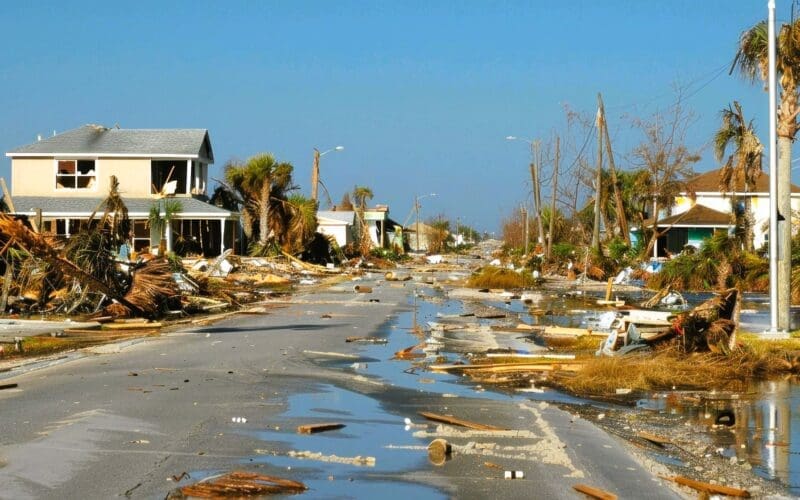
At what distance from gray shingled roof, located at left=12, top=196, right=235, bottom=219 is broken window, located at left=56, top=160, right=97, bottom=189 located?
4.65 ft

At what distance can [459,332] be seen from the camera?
22.9 meters

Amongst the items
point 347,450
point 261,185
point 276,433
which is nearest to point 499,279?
point 261,185

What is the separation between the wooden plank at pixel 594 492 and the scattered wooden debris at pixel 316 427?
3.20 meters

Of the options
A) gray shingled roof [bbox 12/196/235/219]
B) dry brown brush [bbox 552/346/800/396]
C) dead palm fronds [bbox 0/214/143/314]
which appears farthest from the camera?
gray shingled roof [bbox 12/196/235/219]

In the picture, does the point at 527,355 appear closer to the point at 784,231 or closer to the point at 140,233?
the point at 784,231

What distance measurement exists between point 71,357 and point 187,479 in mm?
9693

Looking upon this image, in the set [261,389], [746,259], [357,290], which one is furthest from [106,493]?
[746,259]

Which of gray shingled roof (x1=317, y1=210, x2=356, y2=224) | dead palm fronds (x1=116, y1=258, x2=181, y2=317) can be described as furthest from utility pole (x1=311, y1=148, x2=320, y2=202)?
dead palm fronds (x1=116, y1=258, x2=181, y2=317)

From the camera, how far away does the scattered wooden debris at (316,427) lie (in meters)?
10.6

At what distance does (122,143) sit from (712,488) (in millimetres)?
49718

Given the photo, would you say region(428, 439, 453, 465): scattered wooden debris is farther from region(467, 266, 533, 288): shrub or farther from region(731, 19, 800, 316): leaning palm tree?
region(467, 266, 533, 288): shrub

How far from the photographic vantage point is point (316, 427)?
10.7 meters

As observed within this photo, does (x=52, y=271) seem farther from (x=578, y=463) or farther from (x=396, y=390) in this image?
(x=578, y=463)

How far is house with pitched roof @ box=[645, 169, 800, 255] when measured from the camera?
61688mm
